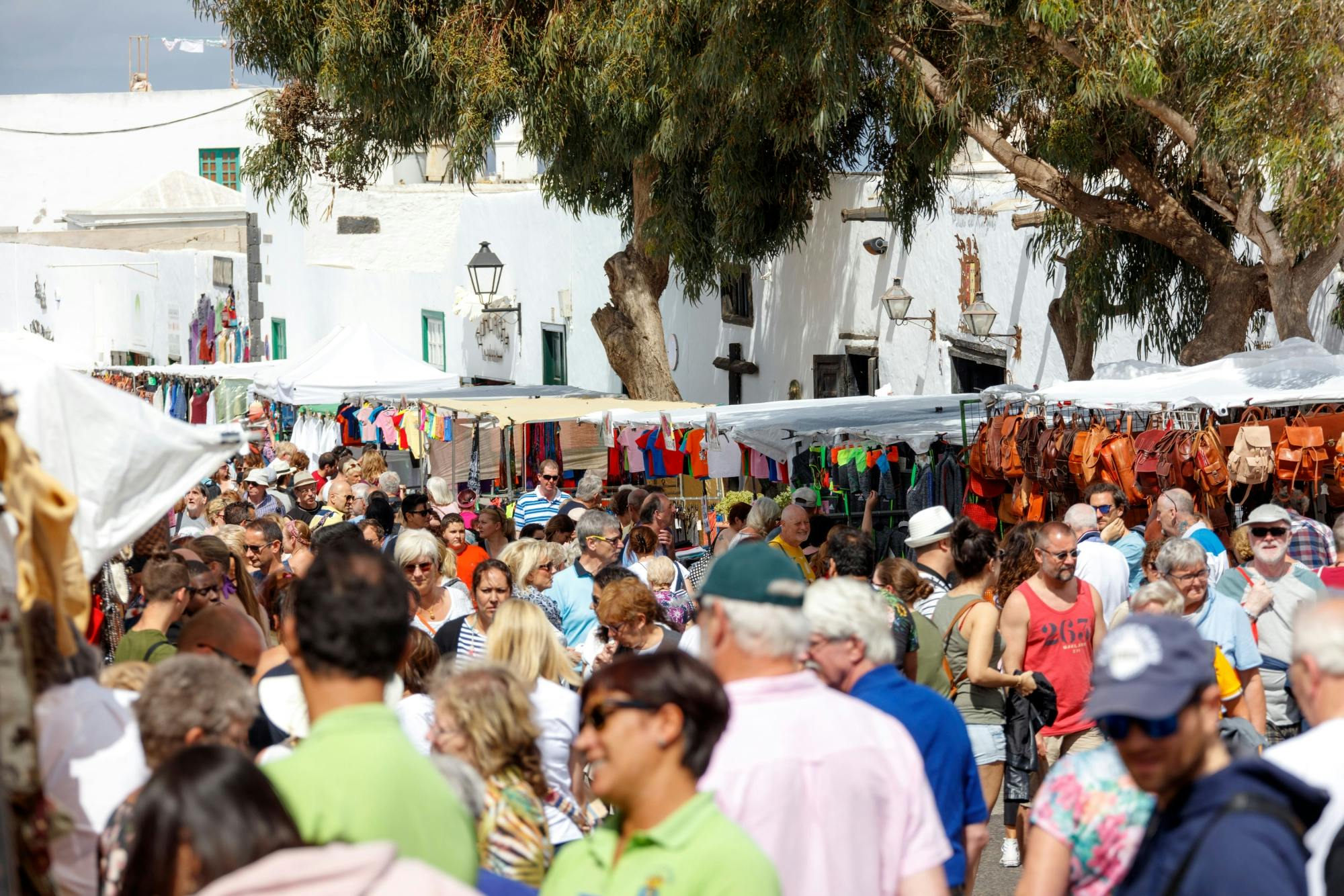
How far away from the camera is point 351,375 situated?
61.0 feet

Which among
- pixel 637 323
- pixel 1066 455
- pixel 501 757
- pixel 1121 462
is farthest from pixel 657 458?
pixel 501 757

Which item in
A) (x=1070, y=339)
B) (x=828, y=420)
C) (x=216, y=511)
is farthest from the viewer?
(x=1070, y=339)

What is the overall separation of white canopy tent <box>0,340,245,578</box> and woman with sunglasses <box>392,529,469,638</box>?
264 centimetres

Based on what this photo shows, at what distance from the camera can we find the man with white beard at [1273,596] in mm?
7074

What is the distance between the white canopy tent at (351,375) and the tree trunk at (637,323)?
2275 millimetres

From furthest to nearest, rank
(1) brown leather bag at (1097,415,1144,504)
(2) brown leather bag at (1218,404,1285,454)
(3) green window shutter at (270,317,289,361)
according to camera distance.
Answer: (3) green window shutter at (270,317,289,361) < (1) brown leather bag at (1097,415,1144,504) < (2) brown leather bag at (1218,404,1285,454)

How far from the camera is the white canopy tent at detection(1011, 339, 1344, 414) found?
30.1ft

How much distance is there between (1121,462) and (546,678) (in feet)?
18.3

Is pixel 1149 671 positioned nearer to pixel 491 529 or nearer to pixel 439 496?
pixel 491 529

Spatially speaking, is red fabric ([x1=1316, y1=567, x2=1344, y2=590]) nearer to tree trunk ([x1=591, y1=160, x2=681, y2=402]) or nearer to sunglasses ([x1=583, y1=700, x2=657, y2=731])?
sunglasses ([x1=583, y1=700, x2=657, y2=731])

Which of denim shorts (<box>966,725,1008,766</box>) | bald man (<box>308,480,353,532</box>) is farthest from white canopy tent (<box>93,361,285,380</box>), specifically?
denim shorts (<box>966,725,1008,766</box>)

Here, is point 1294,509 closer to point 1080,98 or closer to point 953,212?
point 1080,98

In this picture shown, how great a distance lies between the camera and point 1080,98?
388 inches

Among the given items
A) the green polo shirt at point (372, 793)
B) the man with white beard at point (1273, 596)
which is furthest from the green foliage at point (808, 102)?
the green polo shirt at point (372, 793)
